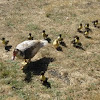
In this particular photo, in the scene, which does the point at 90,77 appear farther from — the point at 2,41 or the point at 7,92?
the point at 2,41

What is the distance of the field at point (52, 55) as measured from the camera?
30.7ft

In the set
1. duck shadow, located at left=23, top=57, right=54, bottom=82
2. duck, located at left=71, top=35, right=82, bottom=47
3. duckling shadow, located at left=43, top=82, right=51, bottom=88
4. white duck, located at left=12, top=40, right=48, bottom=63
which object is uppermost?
white duck, located at left=12, top=40, right=48, bottom=63

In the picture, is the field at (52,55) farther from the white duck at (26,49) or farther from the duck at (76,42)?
the white duck at (26,49)

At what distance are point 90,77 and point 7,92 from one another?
421cm

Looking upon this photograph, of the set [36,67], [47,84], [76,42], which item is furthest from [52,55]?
[47,84]

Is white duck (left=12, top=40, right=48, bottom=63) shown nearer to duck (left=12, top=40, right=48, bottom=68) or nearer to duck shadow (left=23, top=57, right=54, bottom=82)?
duck (left=12, top=40, right=48, bottom=68)

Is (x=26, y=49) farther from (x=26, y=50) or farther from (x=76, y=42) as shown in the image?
(x=76, y=42)

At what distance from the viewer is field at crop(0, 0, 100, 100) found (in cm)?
934

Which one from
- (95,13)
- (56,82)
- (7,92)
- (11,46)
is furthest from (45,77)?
(95,13)

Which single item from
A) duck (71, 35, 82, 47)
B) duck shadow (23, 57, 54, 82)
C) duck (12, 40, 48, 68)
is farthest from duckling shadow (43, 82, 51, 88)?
duck (71, 35, 82, 47)

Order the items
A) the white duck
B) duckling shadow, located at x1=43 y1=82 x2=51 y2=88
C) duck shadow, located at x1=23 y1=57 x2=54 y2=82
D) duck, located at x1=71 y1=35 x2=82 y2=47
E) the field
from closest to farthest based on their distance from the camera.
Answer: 1. the field
2. duckling shadow, located at x1=43 y1=82 x2=51 y2=88
3. the white duck
4. duck shadow, located at x1=23 y1=57 x2=54 y2=82
5. duck, located at x1=71 y1=35 x2=82 y2=47

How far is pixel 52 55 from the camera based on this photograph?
466 inches

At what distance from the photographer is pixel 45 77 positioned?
32.1 feet

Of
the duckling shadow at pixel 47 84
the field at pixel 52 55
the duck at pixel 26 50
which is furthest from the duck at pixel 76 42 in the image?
the duckling shadow at pixel 47 84
